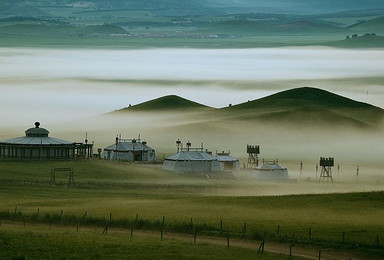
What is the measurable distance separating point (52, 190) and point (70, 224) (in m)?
38.5

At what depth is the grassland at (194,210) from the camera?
4048 inches

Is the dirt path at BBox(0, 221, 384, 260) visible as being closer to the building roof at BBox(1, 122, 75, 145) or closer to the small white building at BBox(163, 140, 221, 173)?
the building roof at BBox(1, 122, 75, 145)

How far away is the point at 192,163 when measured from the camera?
635 ft

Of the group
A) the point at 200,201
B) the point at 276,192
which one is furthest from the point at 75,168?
the point at 200,201

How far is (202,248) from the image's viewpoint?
95500mm

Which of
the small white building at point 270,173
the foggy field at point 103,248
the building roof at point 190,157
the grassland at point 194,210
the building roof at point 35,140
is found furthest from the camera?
the building roof at point 190,157

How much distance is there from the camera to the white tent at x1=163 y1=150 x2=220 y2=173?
19150 centimetres

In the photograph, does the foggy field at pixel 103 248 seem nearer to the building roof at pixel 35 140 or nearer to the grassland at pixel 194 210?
the grassland at pixel 194 210

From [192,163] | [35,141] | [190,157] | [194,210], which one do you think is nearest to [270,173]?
[192,163]

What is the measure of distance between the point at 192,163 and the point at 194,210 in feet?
241

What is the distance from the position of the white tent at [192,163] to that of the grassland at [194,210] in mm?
23367

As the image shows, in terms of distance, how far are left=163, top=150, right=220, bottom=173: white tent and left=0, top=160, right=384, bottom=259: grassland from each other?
76.7ft

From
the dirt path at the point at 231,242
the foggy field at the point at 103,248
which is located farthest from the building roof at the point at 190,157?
the foggy field at the point at 103,248

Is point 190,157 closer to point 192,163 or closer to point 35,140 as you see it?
point 192,163
